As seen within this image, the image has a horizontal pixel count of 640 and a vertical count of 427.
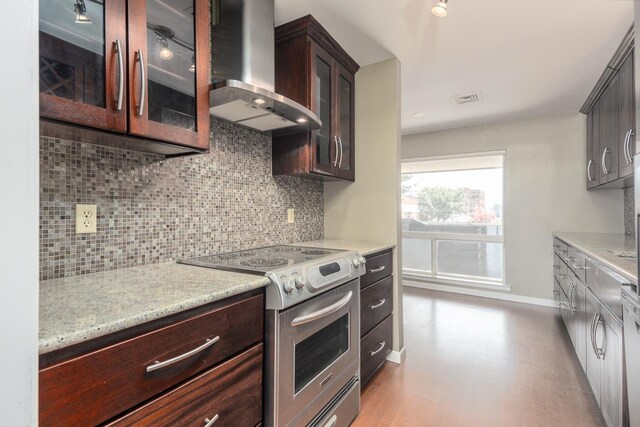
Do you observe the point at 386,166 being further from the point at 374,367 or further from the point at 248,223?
the point at 374,367

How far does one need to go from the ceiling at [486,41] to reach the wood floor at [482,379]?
236 cm

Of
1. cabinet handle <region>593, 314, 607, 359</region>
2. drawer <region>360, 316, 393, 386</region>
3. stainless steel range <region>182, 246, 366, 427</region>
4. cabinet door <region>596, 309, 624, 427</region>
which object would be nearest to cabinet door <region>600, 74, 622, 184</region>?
cabinet handle <region>593, 314, 607, 359</region>

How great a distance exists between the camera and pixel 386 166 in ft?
7.93

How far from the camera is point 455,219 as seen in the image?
4359 mm

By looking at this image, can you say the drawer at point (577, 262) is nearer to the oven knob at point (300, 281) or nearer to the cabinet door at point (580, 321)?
the cabinet door at point (580, 321)

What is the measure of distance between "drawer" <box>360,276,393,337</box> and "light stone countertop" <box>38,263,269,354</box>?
0.98 metres

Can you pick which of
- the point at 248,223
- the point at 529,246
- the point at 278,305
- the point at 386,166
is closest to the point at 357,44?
the point at 386,166

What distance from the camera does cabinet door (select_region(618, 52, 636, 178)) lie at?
83.9 inches

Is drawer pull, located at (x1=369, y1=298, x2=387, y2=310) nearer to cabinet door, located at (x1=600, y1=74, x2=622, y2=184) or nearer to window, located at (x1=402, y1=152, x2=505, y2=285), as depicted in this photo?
cabinet door, located at (x1=600, y1=74, x2=622, y2=184)

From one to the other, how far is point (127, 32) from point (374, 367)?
87.9 inches

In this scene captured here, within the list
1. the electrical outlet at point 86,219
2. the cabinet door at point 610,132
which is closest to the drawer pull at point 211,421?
the electrical outlet at point 86,219

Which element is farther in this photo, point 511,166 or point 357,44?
point 511,166

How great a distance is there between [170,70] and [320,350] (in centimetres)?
139

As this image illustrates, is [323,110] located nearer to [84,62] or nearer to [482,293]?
[84,62]
